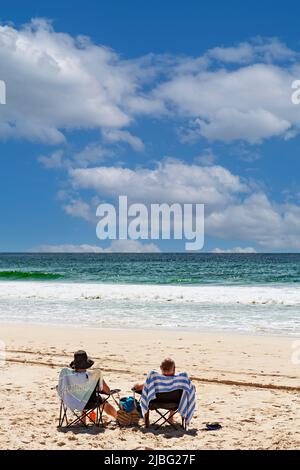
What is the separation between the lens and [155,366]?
33.7ft

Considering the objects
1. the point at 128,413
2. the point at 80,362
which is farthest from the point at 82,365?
the point at 128,413

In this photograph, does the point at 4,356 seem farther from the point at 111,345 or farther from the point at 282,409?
the point at 282,409

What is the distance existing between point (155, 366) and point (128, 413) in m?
3.75

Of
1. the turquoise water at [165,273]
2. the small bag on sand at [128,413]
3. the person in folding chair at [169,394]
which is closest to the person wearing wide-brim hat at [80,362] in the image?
the small bag on sand at [128,413]

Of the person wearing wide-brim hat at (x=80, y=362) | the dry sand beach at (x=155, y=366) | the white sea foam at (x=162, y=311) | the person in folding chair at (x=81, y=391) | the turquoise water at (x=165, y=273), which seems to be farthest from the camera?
the turquoise water at (x=165, y=273)

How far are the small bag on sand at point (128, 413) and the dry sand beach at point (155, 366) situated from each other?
11cm

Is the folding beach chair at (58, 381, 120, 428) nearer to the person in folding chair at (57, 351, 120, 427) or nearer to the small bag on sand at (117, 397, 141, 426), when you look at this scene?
the person in folding chair at (57, 351, 120, 427)

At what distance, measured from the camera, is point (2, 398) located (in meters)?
7.75

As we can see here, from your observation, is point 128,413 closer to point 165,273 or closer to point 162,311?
point 162,311

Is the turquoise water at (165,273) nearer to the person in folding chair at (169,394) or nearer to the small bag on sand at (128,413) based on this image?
the small bag on sand at (128,413)

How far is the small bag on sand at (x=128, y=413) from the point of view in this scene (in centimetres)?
653
